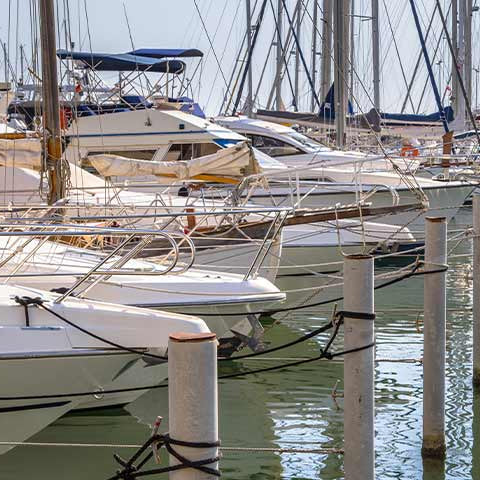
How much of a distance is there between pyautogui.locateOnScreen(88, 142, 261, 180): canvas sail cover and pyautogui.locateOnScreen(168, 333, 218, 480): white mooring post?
419 inches

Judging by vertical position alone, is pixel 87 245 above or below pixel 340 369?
above

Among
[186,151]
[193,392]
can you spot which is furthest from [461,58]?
[193,392]

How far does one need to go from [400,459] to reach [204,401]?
395 centimetres

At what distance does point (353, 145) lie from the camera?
26.3 metres

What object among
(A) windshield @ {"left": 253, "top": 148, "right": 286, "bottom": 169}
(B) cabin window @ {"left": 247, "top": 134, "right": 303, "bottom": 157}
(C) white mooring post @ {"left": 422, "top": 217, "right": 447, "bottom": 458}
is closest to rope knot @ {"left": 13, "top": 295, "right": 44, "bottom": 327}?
(C) white mooring post @ {"left": 422, "top": 217, "right": 447, "bottom": 458}

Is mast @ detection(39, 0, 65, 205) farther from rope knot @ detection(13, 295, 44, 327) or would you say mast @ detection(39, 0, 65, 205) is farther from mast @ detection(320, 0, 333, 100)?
mast @ detection(320, 0, 333, 100)

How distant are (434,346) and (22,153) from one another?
9023 millimetres

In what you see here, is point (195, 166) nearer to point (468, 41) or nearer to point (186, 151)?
point (186, 151)

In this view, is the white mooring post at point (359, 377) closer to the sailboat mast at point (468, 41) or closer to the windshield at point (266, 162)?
the windshield at point (266, 162)

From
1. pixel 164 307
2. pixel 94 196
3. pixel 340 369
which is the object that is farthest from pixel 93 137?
pixel 164 307

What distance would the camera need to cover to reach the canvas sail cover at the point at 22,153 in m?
15.3

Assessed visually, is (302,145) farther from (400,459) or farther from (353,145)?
(400,459)

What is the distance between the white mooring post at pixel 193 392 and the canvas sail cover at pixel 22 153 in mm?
11114

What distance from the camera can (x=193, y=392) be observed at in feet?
14.6
